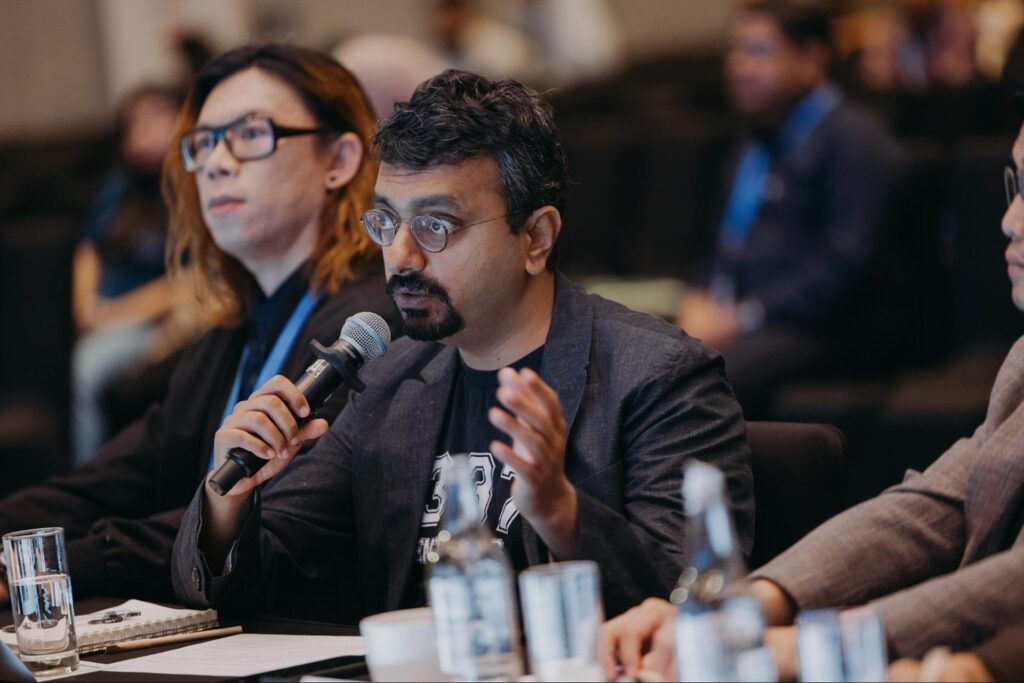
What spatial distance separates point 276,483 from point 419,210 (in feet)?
1.75

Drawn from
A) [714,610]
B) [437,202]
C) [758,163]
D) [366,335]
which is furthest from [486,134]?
[758,163]

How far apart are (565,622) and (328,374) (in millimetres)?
707

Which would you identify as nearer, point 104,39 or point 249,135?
point 249,135

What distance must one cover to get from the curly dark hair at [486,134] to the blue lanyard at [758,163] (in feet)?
9.00

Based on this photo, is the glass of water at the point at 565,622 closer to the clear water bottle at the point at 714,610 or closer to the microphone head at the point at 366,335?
the clear water bottle at the point at 714,610

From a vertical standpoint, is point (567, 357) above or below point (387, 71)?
below

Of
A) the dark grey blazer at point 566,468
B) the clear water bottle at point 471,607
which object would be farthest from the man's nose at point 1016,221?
the clear water bottle at point 471,607

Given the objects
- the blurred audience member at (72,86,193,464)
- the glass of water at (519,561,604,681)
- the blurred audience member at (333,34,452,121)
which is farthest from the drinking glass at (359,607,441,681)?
the blurred audience member at (72,86,193,464)

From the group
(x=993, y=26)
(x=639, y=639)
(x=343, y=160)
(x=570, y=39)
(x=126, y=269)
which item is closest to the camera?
(x=639, y=639)

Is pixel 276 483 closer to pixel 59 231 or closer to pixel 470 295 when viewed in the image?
pixel 470 295

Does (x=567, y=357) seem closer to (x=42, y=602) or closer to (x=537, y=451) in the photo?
(x=537, y=451)

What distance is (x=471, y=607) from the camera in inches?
56.4

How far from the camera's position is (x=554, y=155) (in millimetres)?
2186

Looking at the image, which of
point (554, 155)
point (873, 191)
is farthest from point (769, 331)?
point (554, 155)
